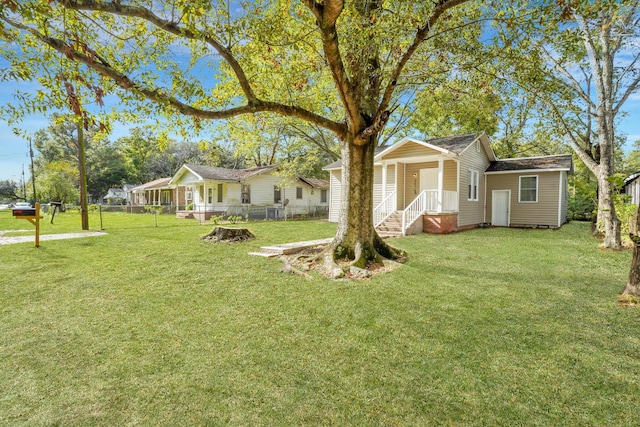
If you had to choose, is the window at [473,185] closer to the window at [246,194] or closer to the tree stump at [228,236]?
the tree stump at [228,236]

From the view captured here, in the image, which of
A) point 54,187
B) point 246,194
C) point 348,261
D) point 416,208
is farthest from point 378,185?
point 54,187

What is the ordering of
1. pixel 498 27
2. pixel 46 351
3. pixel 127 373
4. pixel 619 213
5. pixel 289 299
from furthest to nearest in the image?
1. pixel 619 213
2. pixel 498 27
3. pixel 289 299
4. pixel 46 351
5. pixel 127 373

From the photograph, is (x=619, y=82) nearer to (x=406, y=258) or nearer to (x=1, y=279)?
(x=406, y=258)

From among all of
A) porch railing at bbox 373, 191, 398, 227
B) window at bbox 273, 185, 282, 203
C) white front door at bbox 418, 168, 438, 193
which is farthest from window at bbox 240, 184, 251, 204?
white front door at bbox 418, 168, 438, 193

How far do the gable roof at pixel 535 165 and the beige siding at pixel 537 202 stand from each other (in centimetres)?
30

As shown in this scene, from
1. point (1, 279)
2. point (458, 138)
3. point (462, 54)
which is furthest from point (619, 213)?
point (1, 279)

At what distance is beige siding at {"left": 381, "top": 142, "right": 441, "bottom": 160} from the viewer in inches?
516

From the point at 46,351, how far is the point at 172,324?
3.70ft

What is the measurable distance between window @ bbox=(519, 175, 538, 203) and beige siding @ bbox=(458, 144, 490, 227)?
166cm

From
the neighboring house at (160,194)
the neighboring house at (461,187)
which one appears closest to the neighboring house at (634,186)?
the neighboring house at (461,187)

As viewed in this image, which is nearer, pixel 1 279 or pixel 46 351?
pixel 46 351

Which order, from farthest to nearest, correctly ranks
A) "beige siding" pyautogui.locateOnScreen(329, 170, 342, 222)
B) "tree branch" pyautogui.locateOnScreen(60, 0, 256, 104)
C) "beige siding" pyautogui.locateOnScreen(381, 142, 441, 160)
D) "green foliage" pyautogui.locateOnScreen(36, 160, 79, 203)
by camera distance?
"green foliage" pyautogui.locateOnScreen(36, 160, 79, 203), "beige siding" pyautogui.locateOnScreen(329, 170, 342, 222), "beige siding" pyautogui.locateOnScreen(381, 142, 441, 160), "tree branch" pyautogui.locateOnScreen(60, 0, 256, 104)

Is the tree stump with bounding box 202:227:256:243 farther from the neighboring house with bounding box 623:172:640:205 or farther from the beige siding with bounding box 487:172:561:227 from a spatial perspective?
the neighboring house with bounding box 623:172:640:205

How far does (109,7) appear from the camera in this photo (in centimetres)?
407
